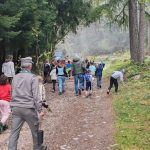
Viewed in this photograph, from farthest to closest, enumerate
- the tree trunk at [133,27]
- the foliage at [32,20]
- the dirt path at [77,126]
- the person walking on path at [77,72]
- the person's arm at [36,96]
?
the tree trunk at [133,27]
the person walking on path at [77,72]
the foliage at [32,20]
the dirt path at [77,126]
the person's arm at [36,96]

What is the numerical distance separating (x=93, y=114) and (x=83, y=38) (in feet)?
384

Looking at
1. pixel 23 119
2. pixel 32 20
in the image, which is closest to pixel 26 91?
pixel 23 119

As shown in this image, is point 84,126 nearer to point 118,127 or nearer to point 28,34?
point 118,127

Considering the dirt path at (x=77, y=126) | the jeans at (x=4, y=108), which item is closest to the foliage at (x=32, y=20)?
the dirt path at (x=77, y=126)

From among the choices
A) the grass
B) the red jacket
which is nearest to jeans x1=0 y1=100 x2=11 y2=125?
the red jacket

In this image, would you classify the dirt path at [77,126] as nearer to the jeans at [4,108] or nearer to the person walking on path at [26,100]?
the jeans at [4,108]

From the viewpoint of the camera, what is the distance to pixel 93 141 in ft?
38.6

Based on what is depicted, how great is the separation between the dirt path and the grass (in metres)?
0.32

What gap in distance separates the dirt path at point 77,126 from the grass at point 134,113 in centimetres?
32

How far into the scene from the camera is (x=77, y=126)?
45.3 ft

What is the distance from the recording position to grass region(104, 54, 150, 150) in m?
11.6

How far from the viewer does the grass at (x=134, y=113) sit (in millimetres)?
11555

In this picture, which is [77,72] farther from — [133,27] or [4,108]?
[133,27]

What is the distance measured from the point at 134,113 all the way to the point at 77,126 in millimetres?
2636
